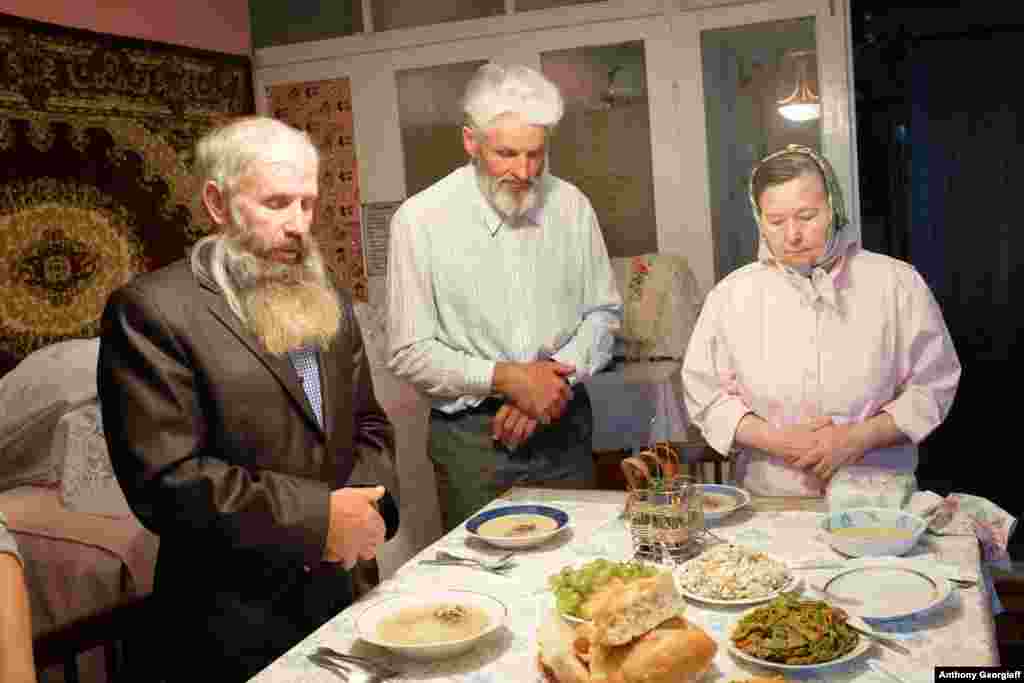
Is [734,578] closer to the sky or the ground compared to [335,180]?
closer to the ground

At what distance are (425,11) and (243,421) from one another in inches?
131

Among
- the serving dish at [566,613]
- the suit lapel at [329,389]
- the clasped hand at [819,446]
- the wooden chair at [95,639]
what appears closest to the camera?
the serving dish at [566,613]

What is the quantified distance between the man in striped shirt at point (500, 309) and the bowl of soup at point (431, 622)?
1062 mm

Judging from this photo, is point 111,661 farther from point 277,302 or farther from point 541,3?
point 541,3

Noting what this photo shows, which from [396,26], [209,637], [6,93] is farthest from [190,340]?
[396,26]

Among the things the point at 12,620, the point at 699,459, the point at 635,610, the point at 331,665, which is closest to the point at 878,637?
the point at 635,610

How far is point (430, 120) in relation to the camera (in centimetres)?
467

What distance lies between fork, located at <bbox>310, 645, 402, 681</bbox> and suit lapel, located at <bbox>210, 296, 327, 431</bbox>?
1.60ft

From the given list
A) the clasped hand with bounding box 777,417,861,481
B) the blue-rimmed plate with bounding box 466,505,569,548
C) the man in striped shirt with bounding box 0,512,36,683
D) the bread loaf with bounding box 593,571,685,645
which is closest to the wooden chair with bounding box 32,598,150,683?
the man in striped shirt with bounding box 0,512,36,683

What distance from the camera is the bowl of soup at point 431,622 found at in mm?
1362

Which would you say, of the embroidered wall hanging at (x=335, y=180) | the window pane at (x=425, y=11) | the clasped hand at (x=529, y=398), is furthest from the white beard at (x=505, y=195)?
the embroidered wall hanging at (x=335, y=180)

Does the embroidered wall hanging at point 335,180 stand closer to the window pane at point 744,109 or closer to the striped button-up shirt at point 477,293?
the window pane at point 744,109

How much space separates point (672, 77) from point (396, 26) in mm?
1353

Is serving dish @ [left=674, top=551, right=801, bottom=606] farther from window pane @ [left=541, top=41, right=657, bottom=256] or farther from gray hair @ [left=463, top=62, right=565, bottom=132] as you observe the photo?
window pane @ [left=541, top=41, right=657, bottom=256]
